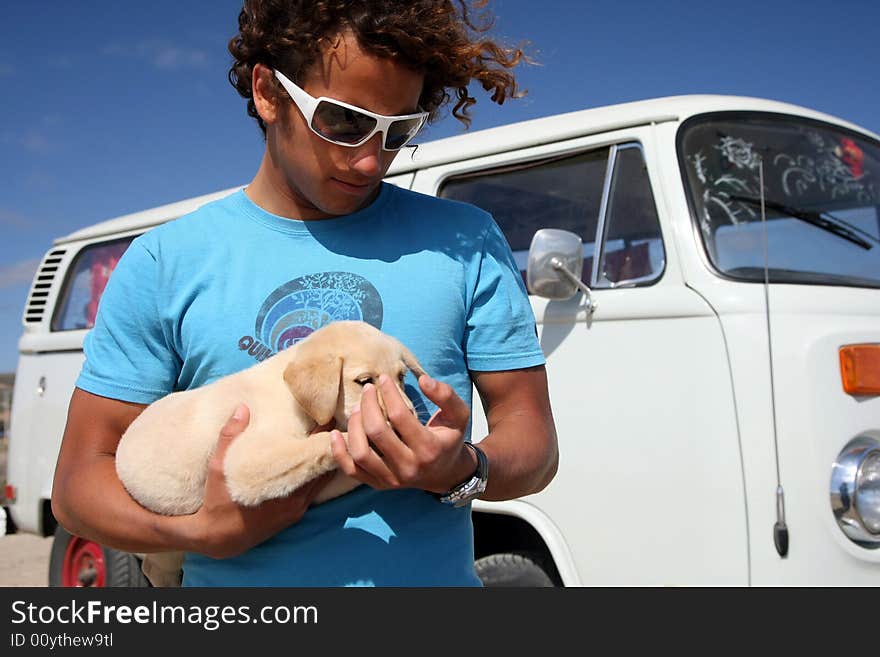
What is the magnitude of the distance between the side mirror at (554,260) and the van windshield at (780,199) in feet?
1.68

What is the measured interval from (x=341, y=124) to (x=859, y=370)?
2.12 m

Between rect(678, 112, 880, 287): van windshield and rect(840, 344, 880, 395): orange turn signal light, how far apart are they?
0.34 meters

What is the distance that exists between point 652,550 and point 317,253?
1.97 metres

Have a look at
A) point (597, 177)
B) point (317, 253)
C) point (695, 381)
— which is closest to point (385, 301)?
point (317, 253)

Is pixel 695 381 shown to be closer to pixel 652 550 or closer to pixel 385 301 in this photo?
pixel 652 550

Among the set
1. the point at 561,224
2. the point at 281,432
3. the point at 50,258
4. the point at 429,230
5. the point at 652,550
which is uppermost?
the point at 50,258

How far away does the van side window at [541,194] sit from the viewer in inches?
140

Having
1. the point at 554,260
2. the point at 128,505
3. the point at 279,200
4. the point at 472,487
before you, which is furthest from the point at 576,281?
the point at 128,505

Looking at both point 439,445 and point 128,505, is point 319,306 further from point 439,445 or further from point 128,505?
point 128,505

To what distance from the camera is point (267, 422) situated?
1.61 m

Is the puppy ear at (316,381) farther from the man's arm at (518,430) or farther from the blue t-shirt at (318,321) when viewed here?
the man's arm at (518,430)

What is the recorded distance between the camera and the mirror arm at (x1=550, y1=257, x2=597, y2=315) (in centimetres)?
306

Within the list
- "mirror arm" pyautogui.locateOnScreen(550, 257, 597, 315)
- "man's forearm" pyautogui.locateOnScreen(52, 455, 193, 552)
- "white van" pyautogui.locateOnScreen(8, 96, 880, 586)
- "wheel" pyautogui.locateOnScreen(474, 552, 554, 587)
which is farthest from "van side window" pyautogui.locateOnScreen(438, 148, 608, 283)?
"man's forearm" pyautogui.locateOnScreen(52, 455, 193, 552)

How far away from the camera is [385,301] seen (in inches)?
66.4
